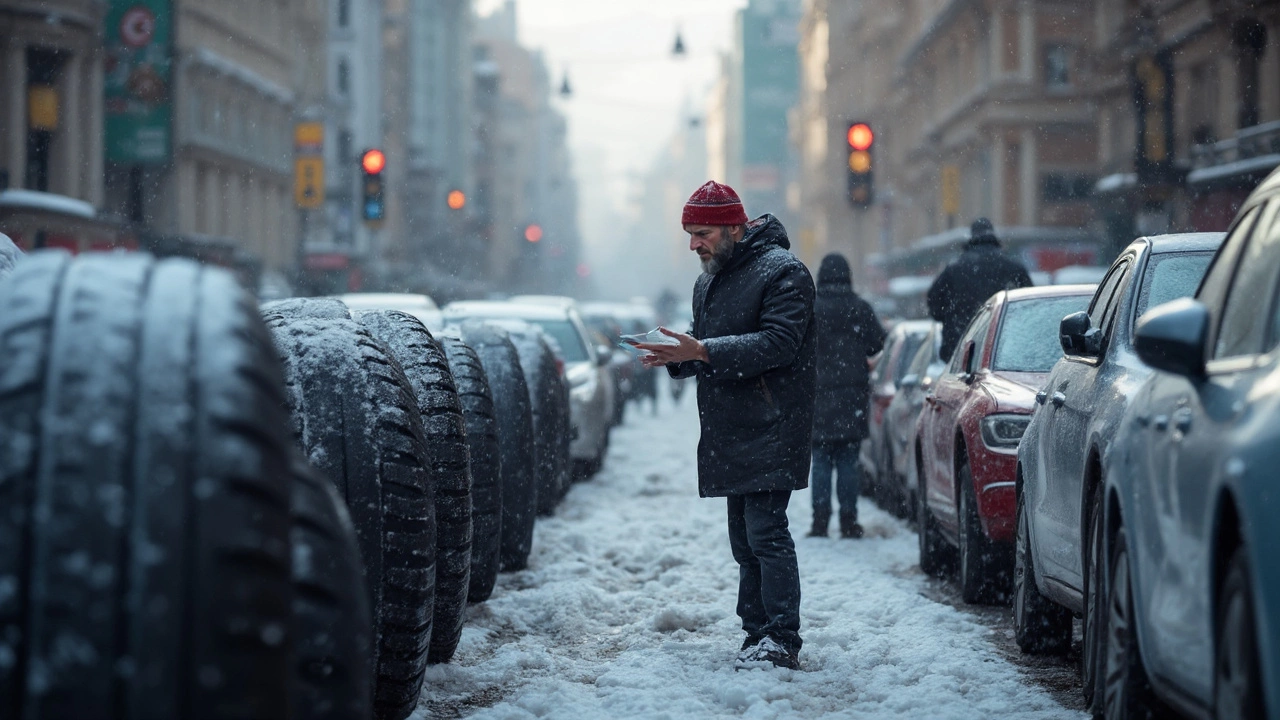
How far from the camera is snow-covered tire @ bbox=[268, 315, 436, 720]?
5.08 m

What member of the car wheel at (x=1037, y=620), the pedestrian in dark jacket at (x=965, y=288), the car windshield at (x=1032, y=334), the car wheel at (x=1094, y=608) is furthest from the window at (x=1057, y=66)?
the car wheel at (x=1094, y=608)

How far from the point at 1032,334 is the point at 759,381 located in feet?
8.98

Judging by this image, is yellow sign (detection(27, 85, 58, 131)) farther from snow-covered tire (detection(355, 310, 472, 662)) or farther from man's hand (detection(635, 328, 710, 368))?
man's hand (detection(635, 328, 710, 368))

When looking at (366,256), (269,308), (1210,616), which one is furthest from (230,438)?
(366,256)

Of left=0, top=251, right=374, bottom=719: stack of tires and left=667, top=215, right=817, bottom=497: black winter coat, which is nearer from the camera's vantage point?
left=0, top=251, right=374, bottom=719: stack of tires

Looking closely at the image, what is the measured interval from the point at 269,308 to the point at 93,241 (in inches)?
1402

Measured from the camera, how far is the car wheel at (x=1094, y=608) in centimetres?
519

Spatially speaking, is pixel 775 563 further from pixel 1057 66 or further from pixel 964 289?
pixel 1057 66

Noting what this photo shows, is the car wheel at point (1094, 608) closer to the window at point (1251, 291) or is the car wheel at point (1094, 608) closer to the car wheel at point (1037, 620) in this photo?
the window at point (1251, 291)

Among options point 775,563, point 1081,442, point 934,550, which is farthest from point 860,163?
point 1081,442

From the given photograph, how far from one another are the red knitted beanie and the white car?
7588mm

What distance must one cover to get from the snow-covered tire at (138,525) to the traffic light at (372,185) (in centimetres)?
2182

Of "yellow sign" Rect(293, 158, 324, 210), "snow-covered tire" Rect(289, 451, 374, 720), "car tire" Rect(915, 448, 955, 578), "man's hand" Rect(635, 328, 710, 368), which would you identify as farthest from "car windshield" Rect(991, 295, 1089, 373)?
"yellow sign" Rect(293, 158, 324, 210)

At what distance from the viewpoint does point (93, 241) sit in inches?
1558
